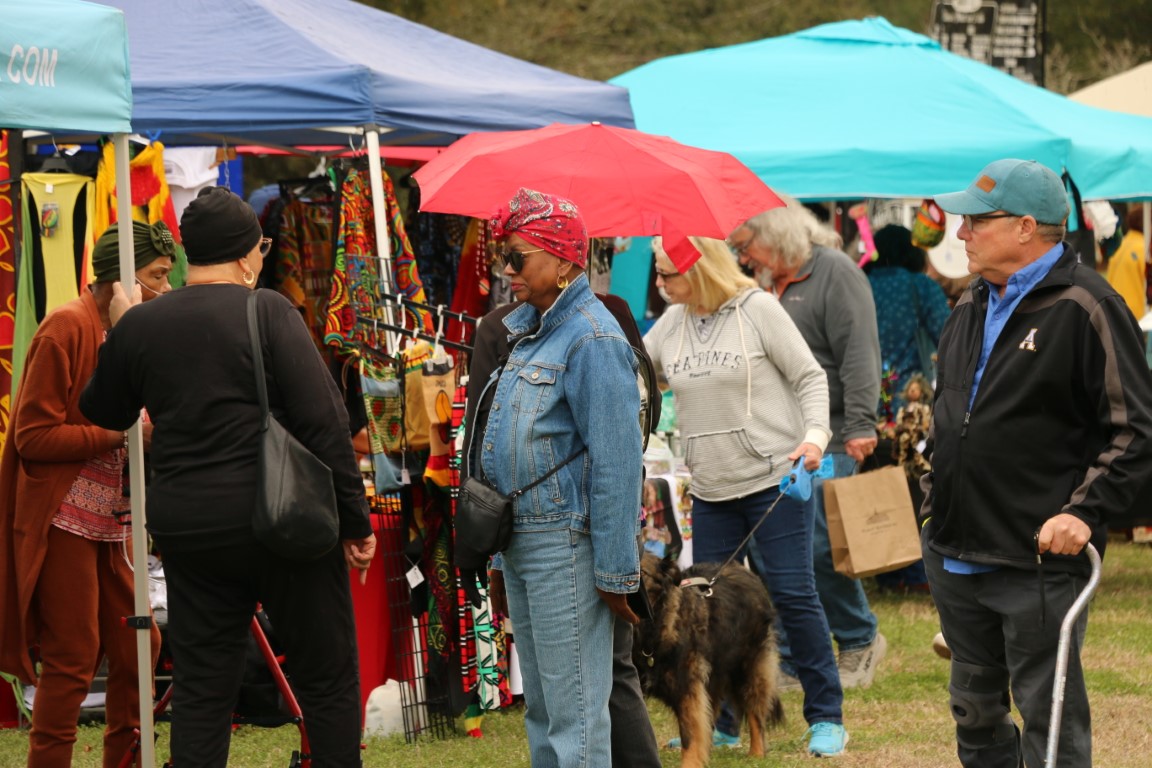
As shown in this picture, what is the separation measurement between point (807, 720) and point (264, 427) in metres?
2.74

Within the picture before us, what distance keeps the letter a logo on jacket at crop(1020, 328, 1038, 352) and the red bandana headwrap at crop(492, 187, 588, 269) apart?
45.0 inches

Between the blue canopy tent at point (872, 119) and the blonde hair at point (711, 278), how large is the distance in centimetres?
343

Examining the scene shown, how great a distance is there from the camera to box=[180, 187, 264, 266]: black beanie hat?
3734 mm

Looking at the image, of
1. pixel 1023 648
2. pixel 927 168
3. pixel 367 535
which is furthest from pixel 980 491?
pixel 927 168

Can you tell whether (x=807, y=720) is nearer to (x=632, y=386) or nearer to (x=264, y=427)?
(x=632, y=386)

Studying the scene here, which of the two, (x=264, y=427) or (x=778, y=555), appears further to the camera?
(x=778, y=555)

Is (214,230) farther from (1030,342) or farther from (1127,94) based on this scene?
(1127,94)

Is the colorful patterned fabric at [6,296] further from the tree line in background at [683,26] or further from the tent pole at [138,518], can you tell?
A: the tree line in background at [683,26]

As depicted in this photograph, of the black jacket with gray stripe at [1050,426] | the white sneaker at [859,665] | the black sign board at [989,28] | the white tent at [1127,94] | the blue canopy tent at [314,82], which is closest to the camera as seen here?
the black jacket with gray stripe at [1050,426]

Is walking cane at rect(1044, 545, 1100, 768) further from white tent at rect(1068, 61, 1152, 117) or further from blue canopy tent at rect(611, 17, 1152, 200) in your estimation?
white tent at rect(1068, 61, 1152, 117)

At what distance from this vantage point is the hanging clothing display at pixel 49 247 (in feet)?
18.0

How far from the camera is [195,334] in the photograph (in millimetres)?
3629

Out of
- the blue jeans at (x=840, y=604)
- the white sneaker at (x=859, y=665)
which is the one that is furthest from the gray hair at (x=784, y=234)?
the white sneaker at (x=859, y=665)

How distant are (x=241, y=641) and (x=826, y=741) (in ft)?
8.00
